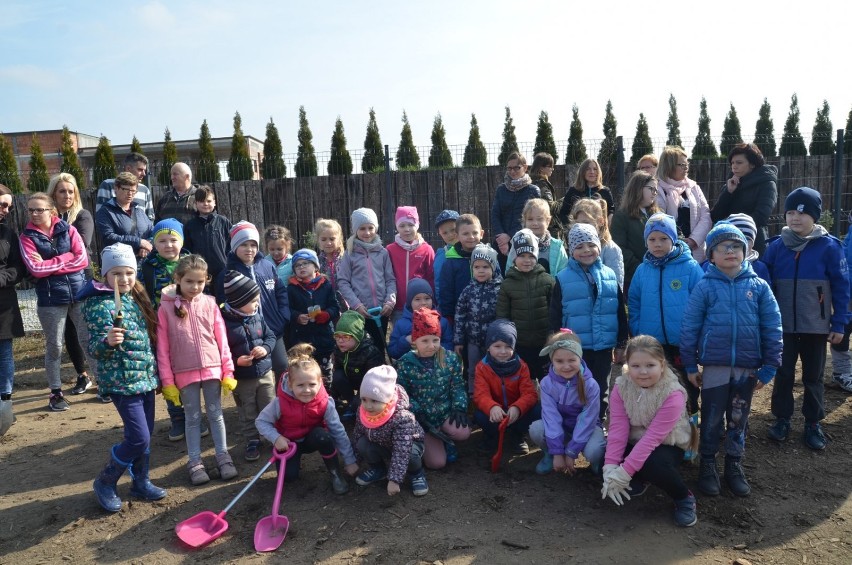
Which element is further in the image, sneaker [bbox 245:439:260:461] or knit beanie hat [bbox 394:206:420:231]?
knit beanie hat [bbox 394:206:420:231]

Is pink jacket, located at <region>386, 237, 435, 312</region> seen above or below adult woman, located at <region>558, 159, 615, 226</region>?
below

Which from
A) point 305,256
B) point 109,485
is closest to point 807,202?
point 305,256

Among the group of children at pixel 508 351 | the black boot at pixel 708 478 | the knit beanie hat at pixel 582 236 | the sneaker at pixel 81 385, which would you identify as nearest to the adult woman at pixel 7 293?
the sneaker at pixel 81 385

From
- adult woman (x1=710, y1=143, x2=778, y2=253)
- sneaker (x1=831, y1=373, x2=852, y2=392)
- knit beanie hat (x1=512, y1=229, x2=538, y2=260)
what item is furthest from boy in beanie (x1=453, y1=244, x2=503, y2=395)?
sneaker (x1=831, y1=373, x2=852, y2=392)

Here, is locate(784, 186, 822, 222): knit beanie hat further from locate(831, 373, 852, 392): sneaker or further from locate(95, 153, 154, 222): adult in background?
locate(95, 153, 154, 222): adult in background

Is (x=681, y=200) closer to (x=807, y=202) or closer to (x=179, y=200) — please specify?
(x=807, y=202)

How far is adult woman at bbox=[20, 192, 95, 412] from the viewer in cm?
557

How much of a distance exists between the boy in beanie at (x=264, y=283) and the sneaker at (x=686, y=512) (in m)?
3.14

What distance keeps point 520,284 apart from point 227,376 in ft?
7.49

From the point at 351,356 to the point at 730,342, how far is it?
110 inches

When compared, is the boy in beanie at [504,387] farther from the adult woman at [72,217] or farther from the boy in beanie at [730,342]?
the adult woman at [72,217]

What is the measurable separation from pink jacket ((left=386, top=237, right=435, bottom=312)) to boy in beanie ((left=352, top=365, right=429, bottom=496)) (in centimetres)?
168

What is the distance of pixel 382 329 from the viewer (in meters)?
5.68

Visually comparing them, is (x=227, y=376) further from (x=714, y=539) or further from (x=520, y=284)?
(x=714, y=539)
